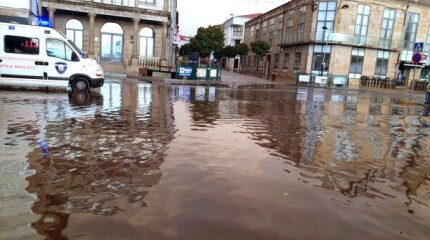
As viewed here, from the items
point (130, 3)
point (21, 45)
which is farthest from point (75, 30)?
point (21, 45)

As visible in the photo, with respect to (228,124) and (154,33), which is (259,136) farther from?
(154,33)

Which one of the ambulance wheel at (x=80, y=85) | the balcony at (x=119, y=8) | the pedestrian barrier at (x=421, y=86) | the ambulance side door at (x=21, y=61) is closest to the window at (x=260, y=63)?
the pedestrian barrier at (x=421, y=86)

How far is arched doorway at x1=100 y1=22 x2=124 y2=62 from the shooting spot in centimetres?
2975

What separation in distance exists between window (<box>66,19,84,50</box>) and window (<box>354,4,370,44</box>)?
86.6ft

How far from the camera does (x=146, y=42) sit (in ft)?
101

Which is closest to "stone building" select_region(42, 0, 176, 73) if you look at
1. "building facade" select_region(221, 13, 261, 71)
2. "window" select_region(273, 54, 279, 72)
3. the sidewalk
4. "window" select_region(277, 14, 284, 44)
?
the sidewalk

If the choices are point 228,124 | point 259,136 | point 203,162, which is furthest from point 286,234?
point 228,124

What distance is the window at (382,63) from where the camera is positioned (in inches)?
1522

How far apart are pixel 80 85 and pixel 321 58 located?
2912 centimetres

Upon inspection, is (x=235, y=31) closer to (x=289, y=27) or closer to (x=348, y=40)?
(x=289, y=27)

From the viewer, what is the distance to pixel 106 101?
1196cm

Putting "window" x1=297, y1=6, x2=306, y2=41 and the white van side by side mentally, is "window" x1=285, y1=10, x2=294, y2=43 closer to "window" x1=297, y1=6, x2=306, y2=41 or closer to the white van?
"window" x1=297, y1=6, x2=306, y2=41

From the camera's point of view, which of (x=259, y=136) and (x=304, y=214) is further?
(x=259, y=136)

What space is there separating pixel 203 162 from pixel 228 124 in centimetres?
354
